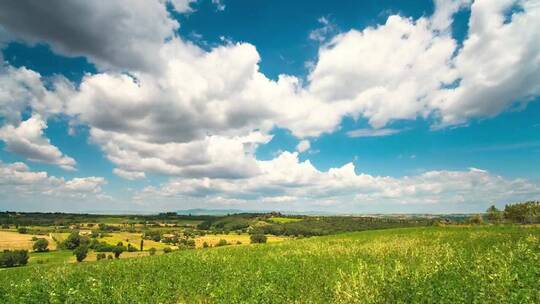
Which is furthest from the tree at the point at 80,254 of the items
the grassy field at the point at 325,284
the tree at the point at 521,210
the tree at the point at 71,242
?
the tree at the point at 521,210

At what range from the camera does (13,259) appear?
339ft

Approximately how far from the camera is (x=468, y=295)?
10.4 metres

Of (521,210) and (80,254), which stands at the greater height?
(521,210)

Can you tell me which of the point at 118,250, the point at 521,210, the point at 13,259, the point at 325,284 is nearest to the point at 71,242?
the point at 118,250

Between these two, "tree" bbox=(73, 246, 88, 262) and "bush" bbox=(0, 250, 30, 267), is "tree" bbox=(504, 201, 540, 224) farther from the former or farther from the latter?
"bush" bbox=(0, 250, 30, 267)

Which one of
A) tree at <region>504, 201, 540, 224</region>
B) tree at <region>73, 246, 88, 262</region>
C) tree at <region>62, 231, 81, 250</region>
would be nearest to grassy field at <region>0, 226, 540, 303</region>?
tree at <region>73, 246, 88, 262</region>

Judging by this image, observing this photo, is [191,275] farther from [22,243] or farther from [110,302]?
[22,243]

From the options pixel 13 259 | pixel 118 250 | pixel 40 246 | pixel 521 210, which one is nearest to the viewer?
pixel 13 259

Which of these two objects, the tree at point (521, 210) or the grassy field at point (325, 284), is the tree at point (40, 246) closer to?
the grassy field at point (325, 284)

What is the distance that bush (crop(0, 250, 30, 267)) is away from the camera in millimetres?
102438

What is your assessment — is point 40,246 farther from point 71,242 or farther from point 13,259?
point 13,259

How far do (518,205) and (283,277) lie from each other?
141 metres

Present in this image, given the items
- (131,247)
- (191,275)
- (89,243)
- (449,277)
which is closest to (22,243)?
(89,243)

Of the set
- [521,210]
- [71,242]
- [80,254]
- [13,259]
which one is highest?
[521,210]
